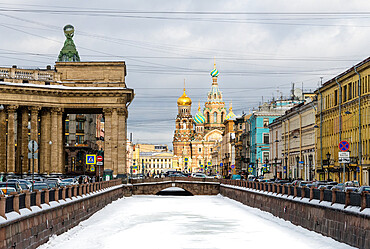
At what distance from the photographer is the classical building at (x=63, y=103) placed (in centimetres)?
8889

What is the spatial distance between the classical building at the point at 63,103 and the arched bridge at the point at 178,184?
1333 cm

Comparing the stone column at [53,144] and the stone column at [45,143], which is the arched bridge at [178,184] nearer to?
the stone column at [53,144]

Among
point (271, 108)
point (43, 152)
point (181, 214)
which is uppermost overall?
point (271, 108)

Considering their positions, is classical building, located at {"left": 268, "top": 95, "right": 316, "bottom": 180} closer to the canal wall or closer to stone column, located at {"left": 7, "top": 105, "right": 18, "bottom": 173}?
stone column, located at {"left": 7, "top": 105, "right": 18, "bottom": 173}

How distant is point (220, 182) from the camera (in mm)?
109500

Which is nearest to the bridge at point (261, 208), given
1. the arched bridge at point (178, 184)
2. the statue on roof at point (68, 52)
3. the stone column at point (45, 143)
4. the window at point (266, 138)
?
the stone column at point (45, 143)

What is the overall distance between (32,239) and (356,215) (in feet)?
40.2

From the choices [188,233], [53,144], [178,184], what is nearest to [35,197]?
[188,233]

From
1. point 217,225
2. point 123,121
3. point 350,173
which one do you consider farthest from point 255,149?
point 217,225

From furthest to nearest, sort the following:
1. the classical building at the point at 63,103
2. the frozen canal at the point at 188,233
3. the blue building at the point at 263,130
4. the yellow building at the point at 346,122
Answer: the blue building at the point at 263,130
the classical building at the point at 63,103
the yellow building at the point at 346,122
the frozen canal at the point at 188,233

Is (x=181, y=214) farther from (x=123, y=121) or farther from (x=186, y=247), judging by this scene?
(x=123, y=121)

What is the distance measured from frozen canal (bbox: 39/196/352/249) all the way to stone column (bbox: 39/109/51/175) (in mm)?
35344

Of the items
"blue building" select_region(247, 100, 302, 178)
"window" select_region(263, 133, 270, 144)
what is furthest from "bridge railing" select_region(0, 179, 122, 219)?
"window" select_region(263, 133, 270, 144)

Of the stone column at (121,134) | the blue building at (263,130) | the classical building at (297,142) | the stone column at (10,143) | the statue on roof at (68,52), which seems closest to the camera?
the stone column at (10,143)
